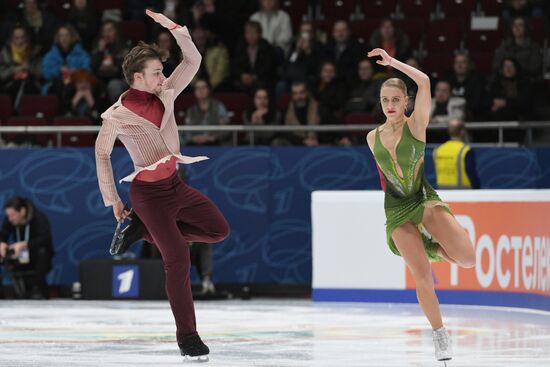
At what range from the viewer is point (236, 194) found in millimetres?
14359

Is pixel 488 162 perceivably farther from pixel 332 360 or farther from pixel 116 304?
pixel 332 360

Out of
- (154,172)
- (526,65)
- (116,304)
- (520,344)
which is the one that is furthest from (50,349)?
(526,65)

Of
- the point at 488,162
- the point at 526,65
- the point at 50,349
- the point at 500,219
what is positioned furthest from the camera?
the point at 526,65

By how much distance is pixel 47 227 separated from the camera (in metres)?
14.1

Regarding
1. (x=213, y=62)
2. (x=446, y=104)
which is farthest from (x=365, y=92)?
(x=213, y=62)

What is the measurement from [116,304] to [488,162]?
173 inches

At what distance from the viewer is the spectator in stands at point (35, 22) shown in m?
16.1

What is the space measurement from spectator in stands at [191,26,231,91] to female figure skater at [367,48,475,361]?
8.49 metres

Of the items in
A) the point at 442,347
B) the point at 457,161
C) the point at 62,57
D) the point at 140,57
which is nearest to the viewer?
the point at 442,347

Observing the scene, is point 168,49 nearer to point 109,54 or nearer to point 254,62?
point 109,54

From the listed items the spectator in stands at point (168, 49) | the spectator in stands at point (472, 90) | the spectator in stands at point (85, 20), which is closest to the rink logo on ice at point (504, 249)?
the spectator in stands at point (472, 90)

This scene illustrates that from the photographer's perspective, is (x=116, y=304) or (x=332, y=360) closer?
(x=332, y=360)

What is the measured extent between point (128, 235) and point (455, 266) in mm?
5772

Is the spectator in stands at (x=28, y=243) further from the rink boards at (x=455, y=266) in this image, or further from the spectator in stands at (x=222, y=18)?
the spectator in stands at (x=222, y=18)
